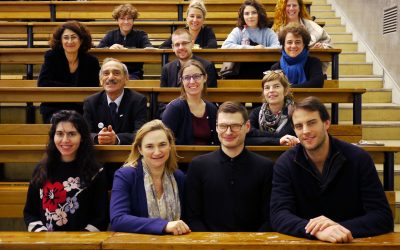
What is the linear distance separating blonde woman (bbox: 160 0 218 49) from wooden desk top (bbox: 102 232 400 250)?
267cm

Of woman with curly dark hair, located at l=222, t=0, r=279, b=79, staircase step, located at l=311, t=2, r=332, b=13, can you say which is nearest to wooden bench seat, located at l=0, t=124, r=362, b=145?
woman with curly dark hair, located at l=222, t=0, r=279, b=79

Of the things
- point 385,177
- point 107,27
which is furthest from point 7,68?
point 385,177

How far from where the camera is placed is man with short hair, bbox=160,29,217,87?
366cm

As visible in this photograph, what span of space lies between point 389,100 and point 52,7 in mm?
3243

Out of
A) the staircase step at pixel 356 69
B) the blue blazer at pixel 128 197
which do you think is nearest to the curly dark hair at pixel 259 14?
the staircase step at pixel 356 69

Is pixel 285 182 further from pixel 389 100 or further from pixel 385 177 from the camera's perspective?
pixel 389 100

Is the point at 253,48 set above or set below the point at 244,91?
above

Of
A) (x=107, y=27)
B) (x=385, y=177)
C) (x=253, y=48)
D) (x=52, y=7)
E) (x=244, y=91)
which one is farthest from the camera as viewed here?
(x=52, y=7)

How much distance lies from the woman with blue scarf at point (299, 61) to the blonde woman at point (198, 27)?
81 cm

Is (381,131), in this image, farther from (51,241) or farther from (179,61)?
(51,241)

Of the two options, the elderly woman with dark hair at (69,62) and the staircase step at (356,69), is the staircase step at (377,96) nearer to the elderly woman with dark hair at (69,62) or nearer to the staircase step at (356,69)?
the staircase step at (356,69)

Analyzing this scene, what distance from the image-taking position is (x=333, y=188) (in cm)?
216

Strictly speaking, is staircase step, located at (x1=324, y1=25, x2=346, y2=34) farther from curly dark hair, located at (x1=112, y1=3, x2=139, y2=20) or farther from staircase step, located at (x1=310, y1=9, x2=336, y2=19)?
curly dark hair, located at (x1=112, y1=3, x2=139, y2=20)

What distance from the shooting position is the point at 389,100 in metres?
4.76
